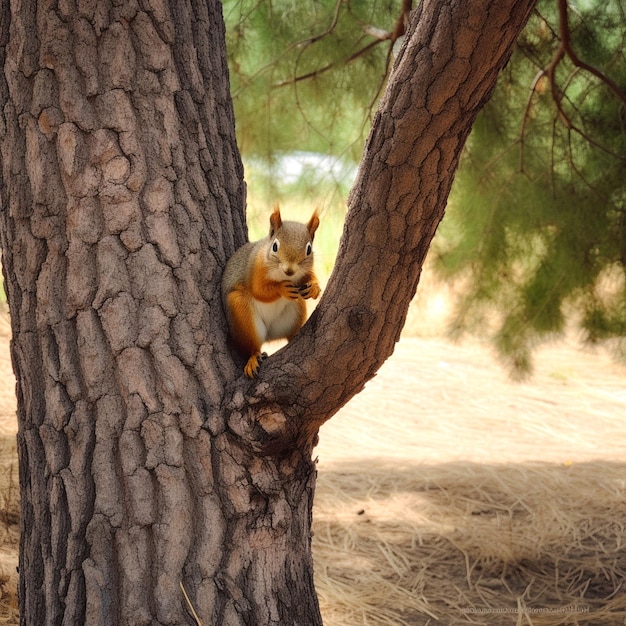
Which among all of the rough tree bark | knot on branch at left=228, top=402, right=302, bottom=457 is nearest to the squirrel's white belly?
the rough tree bark

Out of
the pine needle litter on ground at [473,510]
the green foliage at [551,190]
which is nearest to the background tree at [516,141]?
the green foliage at [551,190]

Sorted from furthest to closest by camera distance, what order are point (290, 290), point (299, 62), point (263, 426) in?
point (299, 62) → point (290, 290) → point (263, 426)

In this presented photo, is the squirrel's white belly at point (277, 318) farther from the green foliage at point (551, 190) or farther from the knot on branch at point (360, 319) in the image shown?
the green foliage at point (551, 190)

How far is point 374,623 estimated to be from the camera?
2188 mm

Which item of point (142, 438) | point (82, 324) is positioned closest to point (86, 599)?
point (142, 438)

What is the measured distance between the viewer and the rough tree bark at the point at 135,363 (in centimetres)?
142

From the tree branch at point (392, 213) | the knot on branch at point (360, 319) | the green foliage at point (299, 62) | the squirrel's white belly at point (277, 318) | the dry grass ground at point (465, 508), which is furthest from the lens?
the green foliage at point (299, 62)

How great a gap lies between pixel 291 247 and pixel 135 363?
0.42m

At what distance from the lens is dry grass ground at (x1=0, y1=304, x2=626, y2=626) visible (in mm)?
2344

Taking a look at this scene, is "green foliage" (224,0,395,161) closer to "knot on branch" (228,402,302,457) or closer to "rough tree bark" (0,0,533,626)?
"rough tree bark" (0,0,533,626)

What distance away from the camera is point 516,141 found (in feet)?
10.3

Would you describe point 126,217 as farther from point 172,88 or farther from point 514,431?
point 514,431

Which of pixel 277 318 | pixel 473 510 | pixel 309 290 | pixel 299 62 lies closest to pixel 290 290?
pixel 309 290

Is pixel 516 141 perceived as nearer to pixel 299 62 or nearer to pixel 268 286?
pixel 299 62
